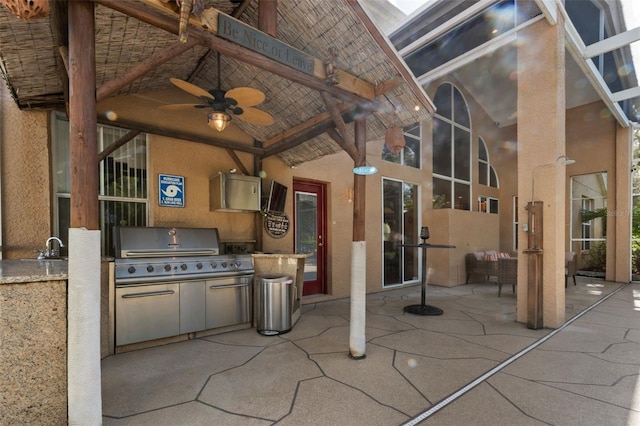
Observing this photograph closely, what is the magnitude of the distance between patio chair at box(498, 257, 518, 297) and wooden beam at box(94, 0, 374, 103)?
4818 millimetres

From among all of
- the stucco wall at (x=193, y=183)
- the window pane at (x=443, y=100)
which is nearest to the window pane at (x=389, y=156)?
the window pane at (x=443, y=100)

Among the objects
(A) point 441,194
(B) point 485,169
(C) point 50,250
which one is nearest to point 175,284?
(C) point 50,250

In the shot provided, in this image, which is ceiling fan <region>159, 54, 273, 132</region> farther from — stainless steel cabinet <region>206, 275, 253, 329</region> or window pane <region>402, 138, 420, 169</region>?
window pane <region>402, 138, 420, 169</region>

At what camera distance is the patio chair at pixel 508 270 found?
6066mm

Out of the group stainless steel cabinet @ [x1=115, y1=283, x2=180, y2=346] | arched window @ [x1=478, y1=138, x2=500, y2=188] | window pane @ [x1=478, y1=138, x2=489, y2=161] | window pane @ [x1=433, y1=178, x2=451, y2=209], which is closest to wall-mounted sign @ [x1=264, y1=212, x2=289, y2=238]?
stainless steel cabinet @ [x1=115, y1=283, x2=180, y2=346]

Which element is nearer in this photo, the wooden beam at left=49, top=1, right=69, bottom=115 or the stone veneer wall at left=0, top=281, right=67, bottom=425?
the stone veneer wall at left=0, top=281, right=67, bottom=425

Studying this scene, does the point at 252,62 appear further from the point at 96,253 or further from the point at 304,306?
the point at 304,306

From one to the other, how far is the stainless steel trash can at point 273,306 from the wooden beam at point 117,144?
249cm

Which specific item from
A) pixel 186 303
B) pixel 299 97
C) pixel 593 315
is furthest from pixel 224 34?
pixel 593 315

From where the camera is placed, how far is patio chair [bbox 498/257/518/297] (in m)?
6.07

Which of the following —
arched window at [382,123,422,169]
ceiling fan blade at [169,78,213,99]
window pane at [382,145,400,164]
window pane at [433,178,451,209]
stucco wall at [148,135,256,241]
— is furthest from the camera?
window pane at [433,178,451,209]

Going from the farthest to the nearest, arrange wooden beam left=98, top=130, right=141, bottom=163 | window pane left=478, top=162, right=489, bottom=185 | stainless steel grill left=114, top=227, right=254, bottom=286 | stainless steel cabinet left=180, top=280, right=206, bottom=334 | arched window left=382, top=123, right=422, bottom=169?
window pane left=478, top=162, right=489, bottom=185 < arched window left=382, top=123, right=422, bottom=169 < wooden beam left=98, top=130, right=141, bottom=163 < stainless steel cabinet left=180, top=280, right=206, bottom=334 < stainless steel grill left=114, top=227, right=254, bottom=286

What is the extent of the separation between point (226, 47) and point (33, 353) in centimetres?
244

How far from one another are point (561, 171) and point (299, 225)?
418 cm
